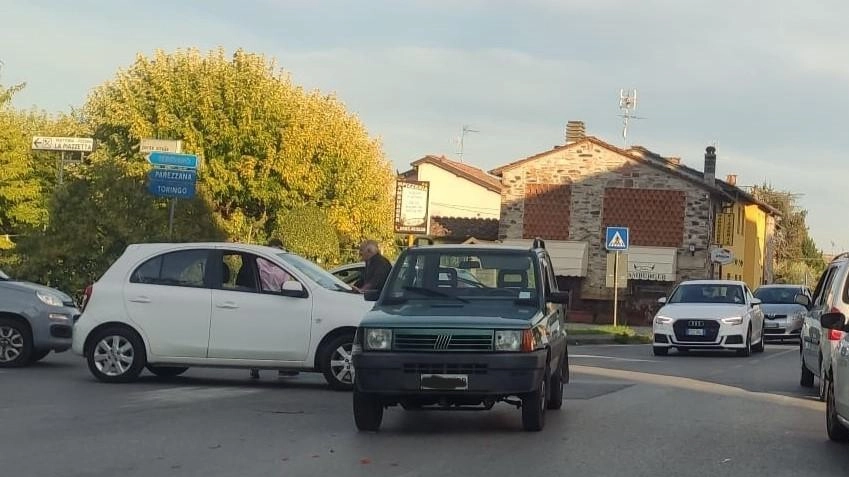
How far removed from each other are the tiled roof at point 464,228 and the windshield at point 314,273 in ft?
125

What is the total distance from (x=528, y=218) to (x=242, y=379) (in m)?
35.6

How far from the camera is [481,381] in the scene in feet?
35.5

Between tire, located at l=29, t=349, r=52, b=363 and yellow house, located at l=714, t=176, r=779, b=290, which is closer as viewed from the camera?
tire, located at l=29, t=349, r=52, b=363

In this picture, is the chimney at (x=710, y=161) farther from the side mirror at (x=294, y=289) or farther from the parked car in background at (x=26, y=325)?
the side mirror at (x=294, y=289)

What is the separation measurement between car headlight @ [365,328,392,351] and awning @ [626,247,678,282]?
39.6 m

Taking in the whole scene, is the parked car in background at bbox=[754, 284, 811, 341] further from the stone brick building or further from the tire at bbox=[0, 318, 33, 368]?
the tire at bbox=[0, 318, 33, 368]

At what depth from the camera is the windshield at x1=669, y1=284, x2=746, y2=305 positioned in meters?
25.7

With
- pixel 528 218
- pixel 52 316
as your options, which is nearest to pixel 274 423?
pixel 52 316

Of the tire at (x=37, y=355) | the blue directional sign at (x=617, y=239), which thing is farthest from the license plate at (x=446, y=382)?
the blue directional sign at (x=617, y=239)

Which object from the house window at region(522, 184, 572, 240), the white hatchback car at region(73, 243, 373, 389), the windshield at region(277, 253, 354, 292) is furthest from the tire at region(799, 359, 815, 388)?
the house window at region(522, 184, 572, 240)

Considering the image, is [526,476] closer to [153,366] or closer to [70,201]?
[153,366]

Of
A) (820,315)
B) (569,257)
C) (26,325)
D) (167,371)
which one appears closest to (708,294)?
(820,315)

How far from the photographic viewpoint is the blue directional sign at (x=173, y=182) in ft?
79.7

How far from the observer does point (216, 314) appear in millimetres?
14867
